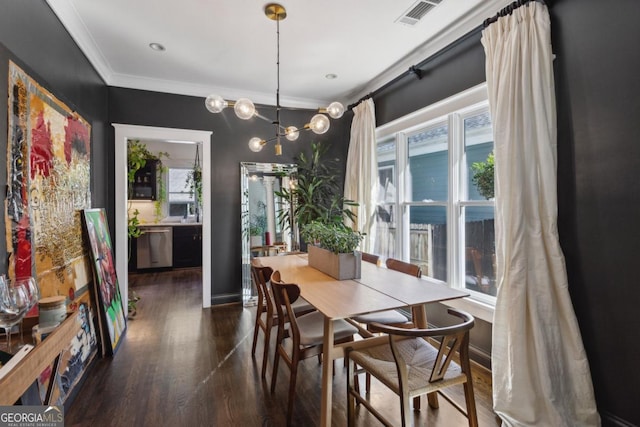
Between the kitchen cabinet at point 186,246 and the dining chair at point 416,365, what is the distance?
17.4 ft

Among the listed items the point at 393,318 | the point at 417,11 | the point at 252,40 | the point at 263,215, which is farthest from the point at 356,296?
the point at 263,215

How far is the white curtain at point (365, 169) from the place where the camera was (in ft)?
12.7

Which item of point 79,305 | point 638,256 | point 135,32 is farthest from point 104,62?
point 638,256

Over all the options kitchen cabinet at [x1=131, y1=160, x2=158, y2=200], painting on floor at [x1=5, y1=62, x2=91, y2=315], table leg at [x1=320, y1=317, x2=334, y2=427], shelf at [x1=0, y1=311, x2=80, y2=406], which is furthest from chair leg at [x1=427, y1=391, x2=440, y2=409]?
kitchen cabinet at [x1=131, y1=160, x2=158, y2=200]

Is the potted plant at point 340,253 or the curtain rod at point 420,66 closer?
the potted plant at point 340,253

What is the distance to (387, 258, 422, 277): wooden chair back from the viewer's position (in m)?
2.40

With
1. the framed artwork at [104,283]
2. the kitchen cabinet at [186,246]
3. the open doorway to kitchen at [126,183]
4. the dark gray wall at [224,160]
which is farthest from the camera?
the kitchen cabinet at [186,246]

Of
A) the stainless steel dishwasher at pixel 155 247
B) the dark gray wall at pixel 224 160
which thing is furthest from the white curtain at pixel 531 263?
the stainless steel dishwasher at pixel 155 247

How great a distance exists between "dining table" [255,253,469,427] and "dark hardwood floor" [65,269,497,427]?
20.1 inches

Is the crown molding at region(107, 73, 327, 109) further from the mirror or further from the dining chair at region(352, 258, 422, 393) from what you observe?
the dining chair at region(352, 258, 422, 393)

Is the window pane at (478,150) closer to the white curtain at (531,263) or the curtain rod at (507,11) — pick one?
the white curtain at (531,263)

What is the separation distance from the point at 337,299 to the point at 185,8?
244 cm

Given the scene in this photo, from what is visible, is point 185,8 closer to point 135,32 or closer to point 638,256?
point 135,32

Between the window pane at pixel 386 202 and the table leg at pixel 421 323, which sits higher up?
the window pane at pixel 386 202
